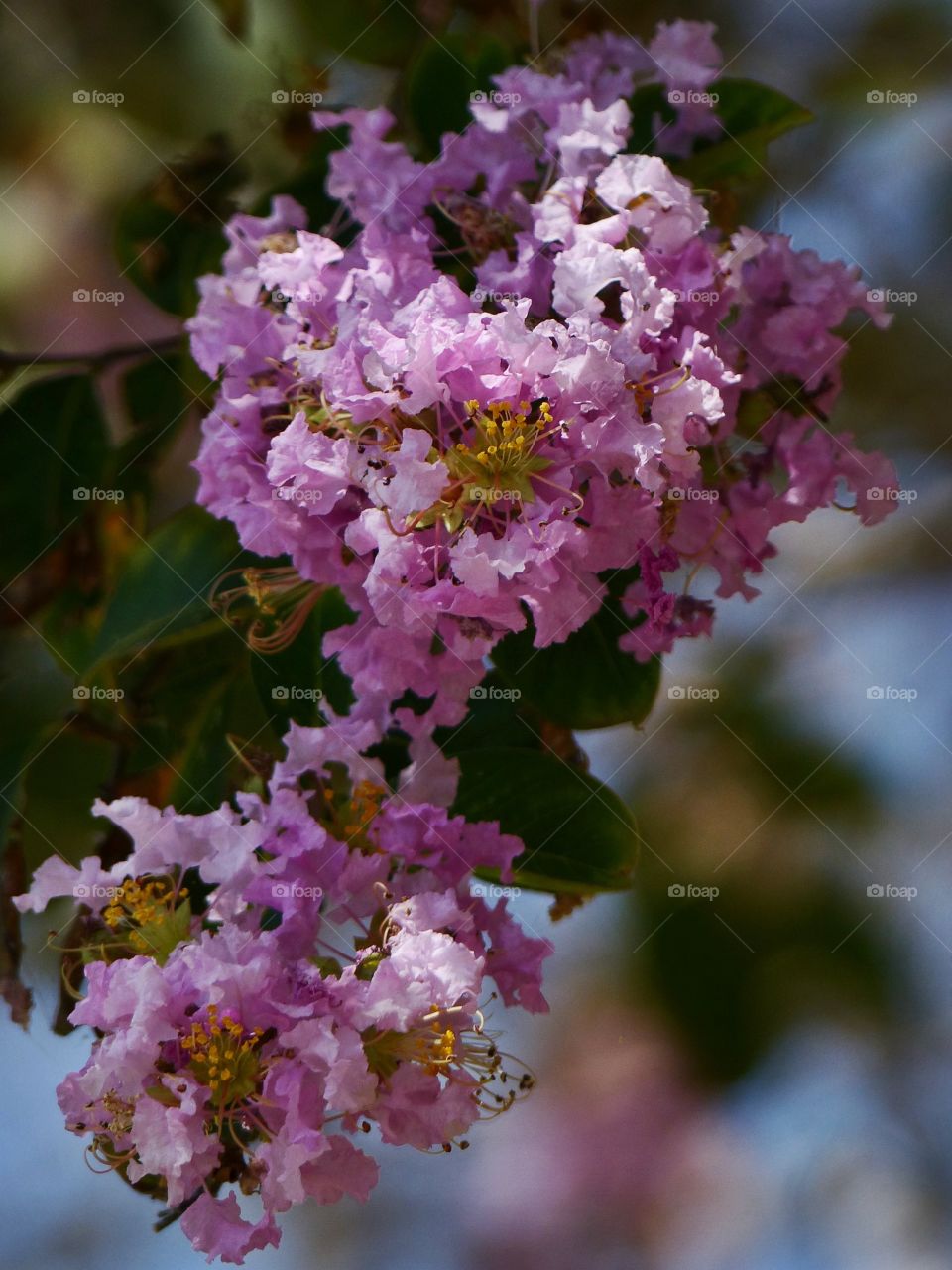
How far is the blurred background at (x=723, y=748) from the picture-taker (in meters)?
0.98

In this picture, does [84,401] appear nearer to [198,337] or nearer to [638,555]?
[198,337]

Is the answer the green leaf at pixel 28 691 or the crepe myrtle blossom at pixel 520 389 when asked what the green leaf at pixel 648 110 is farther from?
the green leaf at pixel 28 691

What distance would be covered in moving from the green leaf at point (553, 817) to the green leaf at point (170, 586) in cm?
18

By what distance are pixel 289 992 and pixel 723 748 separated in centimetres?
58

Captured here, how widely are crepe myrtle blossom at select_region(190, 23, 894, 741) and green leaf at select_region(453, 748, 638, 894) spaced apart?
71mm

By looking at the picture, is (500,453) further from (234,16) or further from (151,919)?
(234,16)

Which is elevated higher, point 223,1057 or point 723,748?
point 723,748

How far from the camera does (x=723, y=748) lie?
106 centimetres

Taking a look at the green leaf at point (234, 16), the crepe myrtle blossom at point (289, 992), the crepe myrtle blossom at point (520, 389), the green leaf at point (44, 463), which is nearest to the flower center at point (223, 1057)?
the crepe myrtle blossom at point (289, 992)

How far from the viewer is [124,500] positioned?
0.92 metres

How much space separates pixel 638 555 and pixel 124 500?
1.54 ft

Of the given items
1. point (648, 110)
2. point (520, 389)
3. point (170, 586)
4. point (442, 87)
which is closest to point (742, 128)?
point (648, 110)

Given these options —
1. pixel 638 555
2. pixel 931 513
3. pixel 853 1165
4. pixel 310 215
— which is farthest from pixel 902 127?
pixel 853 1165

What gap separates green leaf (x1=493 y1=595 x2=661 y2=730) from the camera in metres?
0.71
